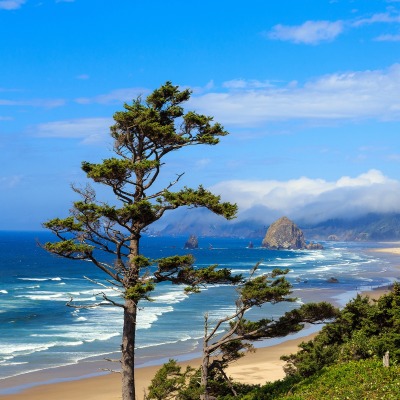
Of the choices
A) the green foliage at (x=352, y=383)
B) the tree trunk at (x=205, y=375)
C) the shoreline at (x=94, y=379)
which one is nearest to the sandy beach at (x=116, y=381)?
the shoreline at (x=94, y=379)

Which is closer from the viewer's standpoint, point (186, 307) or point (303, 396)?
point (303, 396)

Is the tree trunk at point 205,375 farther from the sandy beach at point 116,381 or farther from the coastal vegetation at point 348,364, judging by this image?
the sandy beach at point 116,381

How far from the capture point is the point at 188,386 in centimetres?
2100

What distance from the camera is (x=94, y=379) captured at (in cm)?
3266

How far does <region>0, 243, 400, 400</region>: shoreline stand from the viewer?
29.8m

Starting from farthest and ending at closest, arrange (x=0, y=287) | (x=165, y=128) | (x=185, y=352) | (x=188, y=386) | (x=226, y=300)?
(x=0, y=287), (x=226, y=300), (x=185, y=352), (x=188, y=386), (x=165, y=128)

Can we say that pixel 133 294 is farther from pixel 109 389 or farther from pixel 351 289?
pixel 351 289

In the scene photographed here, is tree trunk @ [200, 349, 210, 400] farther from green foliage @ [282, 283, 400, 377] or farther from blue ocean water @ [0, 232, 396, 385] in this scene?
blue ocean water @ [0, 232, 396, 385]

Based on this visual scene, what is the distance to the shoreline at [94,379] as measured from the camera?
2975 centimetres

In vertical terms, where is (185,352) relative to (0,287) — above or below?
below

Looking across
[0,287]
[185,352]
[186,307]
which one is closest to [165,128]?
[185,352]

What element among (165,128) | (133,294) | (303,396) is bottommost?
(303,396)

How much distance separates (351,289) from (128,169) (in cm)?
6787

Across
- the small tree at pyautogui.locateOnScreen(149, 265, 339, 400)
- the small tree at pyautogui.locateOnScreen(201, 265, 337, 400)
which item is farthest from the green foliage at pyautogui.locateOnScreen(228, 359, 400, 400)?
the small tree at pyautogui.locateOnScreen(201, 265, 337, 400)
